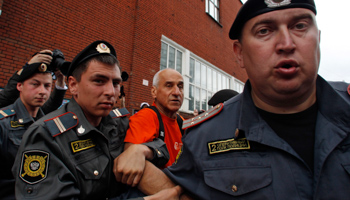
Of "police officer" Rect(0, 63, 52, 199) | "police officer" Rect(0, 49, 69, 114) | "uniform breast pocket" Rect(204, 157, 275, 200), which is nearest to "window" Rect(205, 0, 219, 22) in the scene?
"police officer" Rect(0, 49, 69, 114)

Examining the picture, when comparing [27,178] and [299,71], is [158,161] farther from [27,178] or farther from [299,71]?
[299,71]

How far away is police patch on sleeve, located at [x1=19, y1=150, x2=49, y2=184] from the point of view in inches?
45.6

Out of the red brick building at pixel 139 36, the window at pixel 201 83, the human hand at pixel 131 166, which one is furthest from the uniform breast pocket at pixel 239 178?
the window at pixel 201 83

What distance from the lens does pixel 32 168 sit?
1.16 m

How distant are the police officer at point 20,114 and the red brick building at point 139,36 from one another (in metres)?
2.34

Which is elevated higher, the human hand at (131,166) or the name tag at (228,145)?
the name tag at (228,145)

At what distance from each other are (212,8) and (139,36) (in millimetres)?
6001

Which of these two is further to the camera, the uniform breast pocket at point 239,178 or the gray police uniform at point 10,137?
the gray police uniform at point 10,137

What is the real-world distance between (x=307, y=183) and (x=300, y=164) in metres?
0.09

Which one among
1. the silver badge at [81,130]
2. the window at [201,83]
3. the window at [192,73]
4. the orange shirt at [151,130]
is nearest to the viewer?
the silver badge at [81,130]

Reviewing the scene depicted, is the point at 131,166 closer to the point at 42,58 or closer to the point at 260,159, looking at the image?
the point at 260,159

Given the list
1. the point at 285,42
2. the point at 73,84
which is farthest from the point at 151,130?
the point at 285,42

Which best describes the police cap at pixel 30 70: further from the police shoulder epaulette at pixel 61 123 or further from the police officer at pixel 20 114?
the police shoulder epaulette at pixel 61 123

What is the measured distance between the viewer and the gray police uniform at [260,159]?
1.00 m
